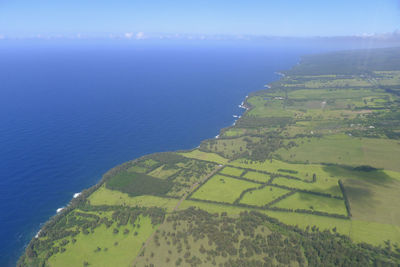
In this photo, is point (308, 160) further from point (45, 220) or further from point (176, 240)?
point (45, 220)

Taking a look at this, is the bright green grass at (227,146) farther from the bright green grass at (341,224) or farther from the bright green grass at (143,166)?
the bright green grass at (341,224)

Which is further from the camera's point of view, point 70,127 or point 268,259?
point 70,127

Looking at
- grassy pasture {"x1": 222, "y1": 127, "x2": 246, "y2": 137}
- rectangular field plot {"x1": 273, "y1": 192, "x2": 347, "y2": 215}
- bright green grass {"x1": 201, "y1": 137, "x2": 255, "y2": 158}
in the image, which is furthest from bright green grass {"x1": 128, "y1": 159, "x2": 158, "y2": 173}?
rectangular field plot {"x1": 273, "y1": 192, "x2": 347, "y2": 215}

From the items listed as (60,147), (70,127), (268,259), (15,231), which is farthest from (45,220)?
(70,127)

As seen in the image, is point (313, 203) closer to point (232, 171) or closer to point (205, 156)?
point (232, 171)

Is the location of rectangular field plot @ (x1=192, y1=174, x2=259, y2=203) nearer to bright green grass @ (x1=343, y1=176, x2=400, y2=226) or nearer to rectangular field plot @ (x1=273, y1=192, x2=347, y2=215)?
rectangular field plot @ (x1=273, y1=192, x2=347, y2=215)

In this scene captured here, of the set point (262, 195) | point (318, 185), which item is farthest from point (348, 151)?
point (262, 195)
